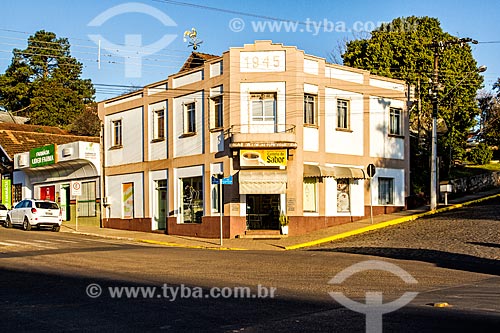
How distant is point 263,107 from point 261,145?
87.9 inches

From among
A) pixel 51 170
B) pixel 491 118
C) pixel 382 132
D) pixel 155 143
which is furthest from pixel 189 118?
pixel 491 118

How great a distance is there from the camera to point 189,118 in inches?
1352

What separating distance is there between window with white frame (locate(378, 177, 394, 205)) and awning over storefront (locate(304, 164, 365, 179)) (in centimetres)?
269

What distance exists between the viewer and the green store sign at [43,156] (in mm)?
42312

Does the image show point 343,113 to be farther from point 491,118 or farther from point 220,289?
point 491,118

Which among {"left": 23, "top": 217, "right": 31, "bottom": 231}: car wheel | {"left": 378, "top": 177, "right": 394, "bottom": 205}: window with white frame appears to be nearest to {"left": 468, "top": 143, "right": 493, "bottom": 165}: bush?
{"left": 378, "top": 177, "right": 394, "bottom": 205}: window with white frame

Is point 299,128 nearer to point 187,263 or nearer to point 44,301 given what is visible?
point 187,263

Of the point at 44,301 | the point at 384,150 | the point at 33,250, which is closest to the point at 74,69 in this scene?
the point at 384,150

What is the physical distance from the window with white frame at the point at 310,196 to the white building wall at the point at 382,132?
460cm

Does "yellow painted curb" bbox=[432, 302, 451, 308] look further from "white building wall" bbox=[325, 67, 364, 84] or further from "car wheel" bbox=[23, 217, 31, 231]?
"car wheel" bbox=[23, 217, 31, 231]

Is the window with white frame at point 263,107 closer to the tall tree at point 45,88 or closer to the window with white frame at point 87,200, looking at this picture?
the window with white frame at point 87,200

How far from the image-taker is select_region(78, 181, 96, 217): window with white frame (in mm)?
40713

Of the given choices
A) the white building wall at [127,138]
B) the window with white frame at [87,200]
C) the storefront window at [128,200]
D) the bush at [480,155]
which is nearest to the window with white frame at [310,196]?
the white building wall at [127,138]

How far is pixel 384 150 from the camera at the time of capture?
119 ft
